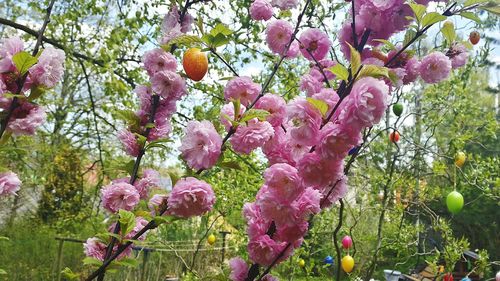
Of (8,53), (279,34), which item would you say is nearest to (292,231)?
(279,34)

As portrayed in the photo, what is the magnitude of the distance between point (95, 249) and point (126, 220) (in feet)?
0.62

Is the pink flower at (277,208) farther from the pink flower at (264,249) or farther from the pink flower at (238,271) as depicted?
the pink flower at (238,271)

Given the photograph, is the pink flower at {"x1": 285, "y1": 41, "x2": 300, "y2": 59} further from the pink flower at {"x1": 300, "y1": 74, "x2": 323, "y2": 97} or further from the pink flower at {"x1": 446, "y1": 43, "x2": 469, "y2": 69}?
the pink flower at {"x1": 446, "y1": 43, "x2": 469, "y2": 69}

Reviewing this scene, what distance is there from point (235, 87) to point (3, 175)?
0.52 m

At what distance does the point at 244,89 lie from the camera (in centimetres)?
91

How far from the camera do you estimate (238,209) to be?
3855 millimetres

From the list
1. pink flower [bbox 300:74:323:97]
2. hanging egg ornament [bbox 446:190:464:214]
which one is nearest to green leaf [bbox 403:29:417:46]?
pink flower [bbox 300:74:323:97]

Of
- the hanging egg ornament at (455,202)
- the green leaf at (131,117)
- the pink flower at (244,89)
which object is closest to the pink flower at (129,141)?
the green leaf at (131,117)

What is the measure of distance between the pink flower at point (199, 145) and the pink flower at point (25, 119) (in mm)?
328

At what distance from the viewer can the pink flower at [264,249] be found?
2.51 feet

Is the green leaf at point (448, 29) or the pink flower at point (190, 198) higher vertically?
the green leaf at point (448, 29)

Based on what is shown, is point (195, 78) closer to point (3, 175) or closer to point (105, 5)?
point (3, 175)

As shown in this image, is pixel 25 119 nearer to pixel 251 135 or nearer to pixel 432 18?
pixel 251 135

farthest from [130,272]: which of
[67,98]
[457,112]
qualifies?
[67,98]
